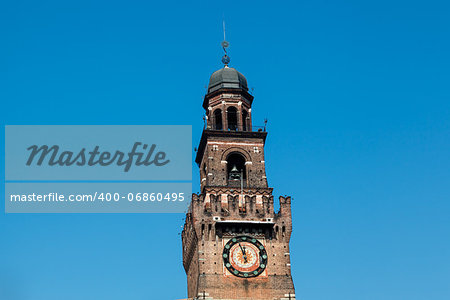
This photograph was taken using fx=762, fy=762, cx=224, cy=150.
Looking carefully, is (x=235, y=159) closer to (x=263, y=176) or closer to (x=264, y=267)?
(x=263, y=176)

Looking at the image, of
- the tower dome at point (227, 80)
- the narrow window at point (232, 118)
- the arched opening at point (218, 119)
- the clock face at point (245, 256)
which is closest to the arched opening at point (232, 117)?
the narrow window at point (232, 118)

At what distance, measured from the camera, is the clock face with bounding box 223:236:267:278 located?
72.8 metres

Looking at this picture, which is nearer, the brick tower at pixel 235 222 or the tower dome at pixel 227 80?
the brick tower at pixel 235 222

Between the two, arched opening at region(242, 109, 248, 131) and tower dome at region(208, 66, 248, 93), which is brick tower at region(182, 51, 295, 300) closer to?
arched opening at region(242, 109, 248, 131)

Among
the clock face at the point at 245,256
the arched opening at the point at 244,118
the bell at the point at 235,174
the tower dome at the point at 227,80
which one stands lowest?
the clock face at the point at 245,256

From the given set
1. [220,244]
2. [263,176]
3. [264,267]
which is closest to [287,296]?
[264,267]

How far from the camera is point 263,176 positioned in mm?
78875

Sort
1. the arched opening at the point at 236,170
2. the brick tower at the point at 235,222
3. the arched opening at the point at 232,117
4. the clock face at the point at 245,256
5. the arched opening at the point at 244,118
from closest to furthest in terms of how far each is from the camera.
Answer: the brick tower at the point at 235,222 → the clock face at the point at 245,256 → the arched opening at the point at 236,170 → the arched opening at the point at 244,118 → the arched opening at the point at 232,117

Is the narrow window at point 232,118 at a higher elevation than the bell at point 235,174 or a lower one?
higher

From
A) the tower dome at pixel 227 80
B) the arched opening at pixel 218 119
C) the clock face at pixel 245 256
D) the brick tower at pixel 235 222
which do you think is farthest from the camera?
the tower dome at pixel 227 80

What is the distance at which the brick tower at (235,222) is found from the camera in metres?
72.2

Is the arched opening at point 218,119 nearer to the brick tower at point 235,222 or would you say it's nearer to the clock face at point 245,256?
the brick tower at point 235,222

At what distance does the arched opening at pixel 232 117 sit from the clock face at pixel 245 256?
15.3 metres

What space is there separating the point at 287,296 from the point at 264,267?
3.55 m
